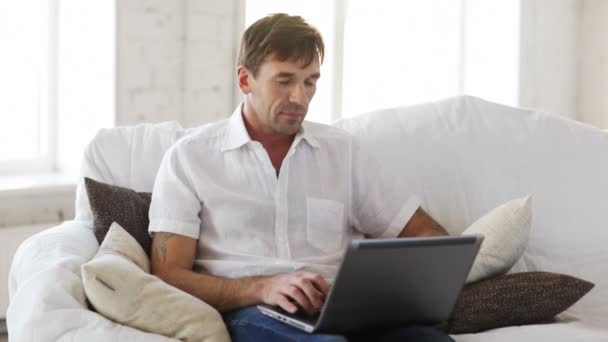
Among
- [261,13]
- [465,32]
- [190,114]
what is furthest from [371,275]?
[465,32]

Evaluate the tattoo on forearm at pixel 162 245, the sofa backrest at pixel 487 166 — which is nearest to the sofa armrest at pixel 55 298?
the tattoo on forearm at pixel 162 245

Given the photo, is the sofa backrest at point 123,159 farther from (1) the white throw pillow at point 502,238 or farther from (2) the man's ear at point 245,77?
(1) the white throw pillow at point 502,238

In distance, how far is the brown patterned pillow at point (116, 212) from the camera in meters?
2.46

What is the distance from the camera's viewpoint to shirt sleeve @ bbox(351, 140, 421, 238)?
2.56 m

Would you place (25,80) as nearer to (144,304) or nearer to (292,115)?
(292,115)

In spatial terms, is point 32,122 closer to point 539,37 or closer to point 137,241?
point 137,241

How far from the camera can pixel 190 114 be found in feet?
13.4

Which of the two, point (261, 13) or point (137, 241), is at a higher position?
point (261, 13)

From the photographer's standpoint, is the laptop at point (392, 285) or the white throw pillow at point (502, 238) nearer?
the laptop at point (392, 285)

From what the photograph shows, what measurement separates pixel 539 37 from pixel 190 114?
89.9 inches

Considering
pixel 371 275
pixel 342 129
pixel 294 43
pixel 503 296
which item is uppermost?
pixel 294 43

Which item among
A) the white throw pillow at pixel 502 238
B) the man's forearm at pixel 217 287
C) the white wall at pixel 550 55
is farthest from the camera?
the white wall at pixel 550 55

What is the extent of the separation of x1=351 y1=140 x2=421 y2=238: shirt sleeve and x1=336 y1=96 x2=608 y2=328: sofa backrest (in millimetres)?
116

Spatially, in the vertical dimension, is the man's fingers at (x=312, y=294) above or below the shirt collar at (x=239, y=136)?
below
